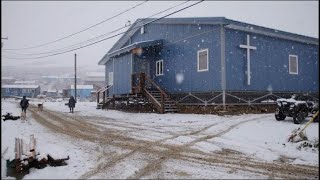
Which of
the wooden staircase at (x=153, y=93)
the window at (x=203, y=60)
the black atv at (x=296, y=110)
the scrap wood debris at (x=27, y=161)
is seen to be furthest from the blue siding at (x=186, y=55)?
the scrap wood debris at (x=27, y=161)

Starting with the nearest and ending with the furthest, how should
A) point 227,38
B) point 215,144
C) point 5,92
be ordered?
1. point 215,144
2. point 227,38
3. point 5,92

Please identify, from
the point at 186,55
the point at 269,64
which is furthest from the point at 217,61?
the point at 269,64

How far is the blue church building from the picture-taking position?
20.1 meters

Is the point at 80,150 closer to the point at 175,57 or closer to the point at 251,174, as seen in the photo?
the point at 251,174

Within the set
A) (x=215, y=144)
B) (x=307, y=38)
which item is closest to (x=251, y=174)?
(x=215, y=144)

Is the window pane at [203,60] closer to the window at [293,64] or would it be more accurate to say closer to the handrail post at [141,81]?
the handrail post at [141,81]

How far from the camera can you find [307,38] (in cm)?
2444

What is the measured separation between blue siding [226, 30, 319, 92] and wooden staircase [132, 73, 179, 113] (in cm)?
439

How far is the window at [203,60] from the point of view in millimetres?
20844

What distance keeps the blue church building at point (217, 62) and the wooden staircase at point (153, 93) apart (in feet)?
0.26

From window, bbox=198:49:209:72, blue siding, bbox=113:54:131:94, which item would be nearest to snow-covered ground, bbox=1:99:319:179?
window, bbox=198:49:209:72

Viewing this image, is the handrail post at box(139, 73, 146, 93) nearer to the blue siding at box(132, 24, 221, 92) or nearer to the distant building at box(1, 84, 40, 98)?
the blue siding at box(132, 24, 221, 92)

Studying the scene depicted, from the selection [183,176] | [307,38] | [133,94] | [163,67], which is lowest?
[183,176]

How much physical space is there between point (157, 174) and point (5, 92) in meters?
99.0
